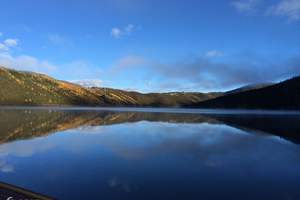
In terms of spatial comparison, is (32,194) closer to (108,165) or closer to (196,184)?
(196,184)

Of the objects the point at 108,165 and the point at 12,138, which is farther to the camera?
the point at 12,138

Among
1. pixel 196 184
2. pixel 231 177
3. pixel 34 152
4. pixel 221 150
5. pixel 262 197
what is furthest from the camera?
pixel 221 150

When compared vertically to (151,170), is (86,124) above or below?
above

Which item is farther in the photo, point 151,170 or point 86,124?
point 86,124

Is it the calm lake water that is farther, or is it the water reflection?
the water reflection

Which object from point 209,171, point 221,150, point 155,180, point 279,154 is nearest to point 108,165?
point 155,180

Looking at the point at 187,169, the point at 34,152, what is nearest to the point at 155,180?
the point at 187,169

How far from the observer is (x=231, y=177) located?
1692cm

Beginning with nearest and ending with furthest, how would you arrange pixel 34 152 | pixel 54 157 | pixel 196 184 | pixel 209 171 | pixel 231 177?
pixel 196 184
pixel 231 177
pixel 209 171
pixel 54 157
pixel 34 152

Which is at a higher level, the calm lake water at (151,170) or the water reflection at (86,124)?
the water reflection at (86,124)

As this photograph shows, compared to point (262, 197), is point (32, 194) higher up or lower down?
higher up

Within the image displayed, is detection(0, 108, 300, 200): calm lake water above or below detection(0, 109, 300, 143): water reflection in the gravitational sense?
below

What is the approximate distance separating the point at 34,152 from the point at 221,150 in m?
14.9

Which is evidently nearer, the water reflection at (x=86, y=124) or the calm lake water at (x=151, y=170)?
the calm lake water at (x=151, y=170)
